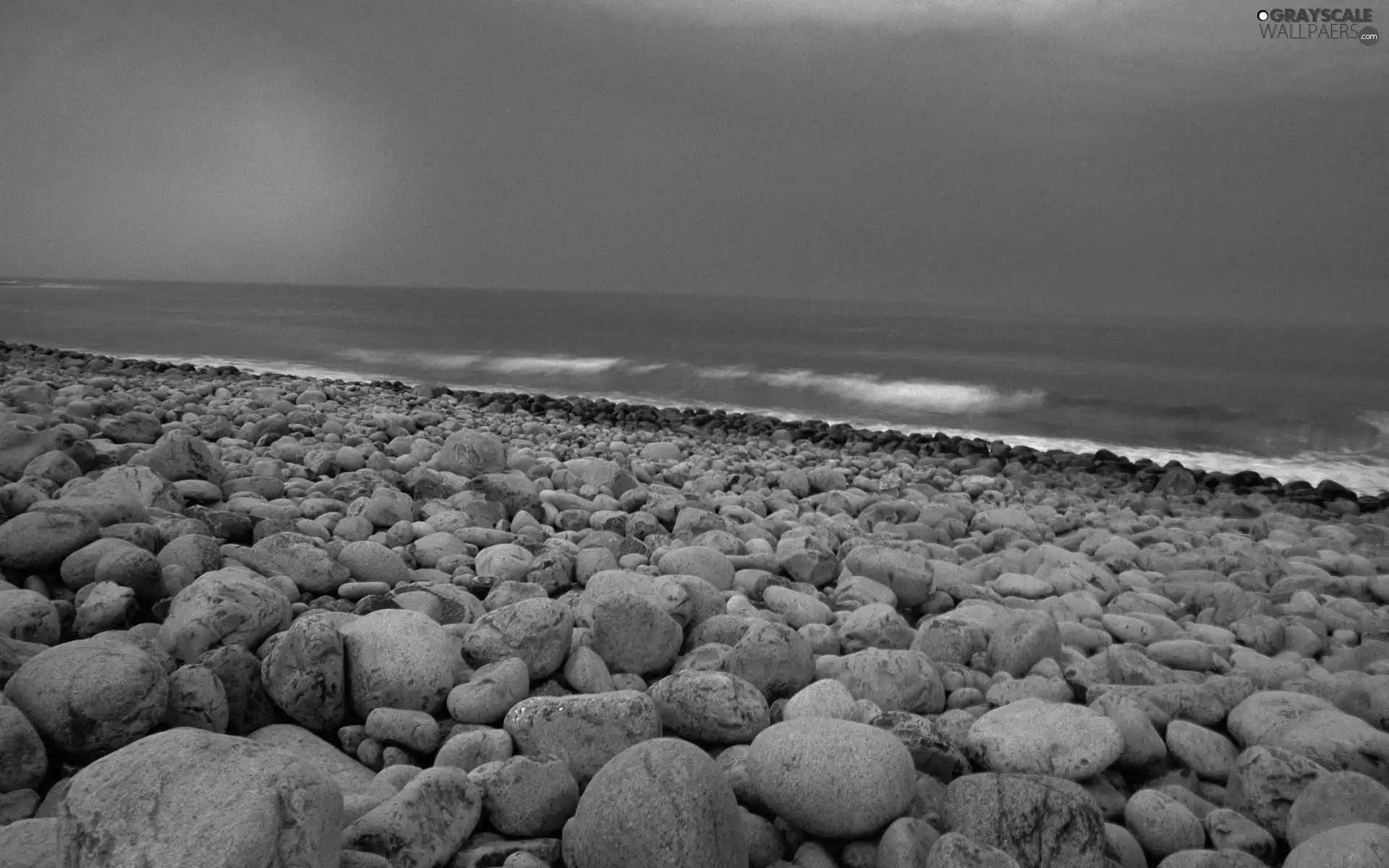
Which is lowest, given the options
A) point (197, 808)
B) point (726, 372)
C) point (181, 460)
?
point (197, 808)

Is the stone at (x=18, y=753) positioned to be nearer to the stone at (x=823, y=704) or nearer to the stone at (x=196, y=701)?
the stone at (x=196, y=701)

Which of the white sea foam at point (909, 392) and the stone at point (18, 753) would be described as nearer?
the stone at point (18, 753)

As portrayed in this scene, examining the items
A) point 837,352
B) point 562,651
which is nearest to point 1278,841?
point 562,651

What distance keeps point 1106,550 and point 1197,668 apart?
1745 millimetres

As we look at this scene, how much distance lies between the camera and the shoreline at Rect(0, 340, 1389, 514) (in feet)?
28.5

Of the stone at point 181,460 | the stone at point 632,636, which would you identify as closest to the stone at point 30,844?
the stone at point 632,636

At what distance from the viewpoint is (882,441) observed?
1038 cm

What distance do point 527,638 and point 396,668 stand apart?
0.37m

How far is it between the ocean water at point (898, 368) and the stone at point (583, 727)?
10.6 meters

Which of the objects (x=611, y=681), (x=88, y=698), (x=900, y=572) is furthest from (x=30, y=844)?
(x=900, y=572)

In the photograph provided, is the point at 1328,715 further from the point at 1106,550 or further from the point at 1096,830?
the point at 1106,550

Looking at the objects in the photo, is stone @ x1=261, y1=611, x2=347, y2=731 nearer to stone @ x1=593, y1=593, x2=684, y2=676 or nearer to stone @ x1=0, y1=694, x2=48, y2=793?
stone @ x1=0, y1=694, x2=48, y2=793

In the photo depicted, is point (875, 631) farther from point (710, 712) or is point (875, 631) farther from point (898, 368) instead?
point (898, 368)

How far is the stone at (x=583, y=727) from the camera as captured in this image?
2.11m
